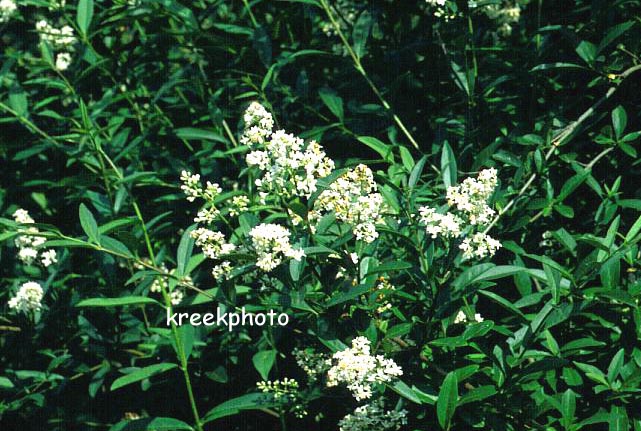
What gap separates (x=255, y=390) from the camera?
2.95 meters

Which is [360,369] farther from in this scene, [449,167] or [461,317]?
[449,167]

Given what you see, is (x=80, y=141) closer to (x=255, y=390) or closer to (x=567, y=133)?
(x=255, y=390)

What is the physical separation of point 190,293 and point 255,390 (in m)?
0.65

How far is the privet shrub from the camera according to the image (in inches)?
90.4

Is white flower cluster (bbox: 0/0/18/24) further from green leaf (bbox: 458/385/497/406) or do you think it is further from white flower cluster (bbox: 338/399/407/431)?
green leaf (bbox: 458/385/497/406)

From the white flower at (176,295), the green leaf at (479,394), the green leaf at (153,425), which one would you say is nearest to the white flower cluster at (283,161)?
the green leaf at (479,394)

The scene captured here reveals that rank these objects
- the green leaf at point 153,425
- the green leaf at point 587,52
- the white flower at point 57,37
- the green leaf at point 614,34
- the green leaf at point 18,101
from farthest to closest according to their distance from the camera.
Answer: the white flower at point 57,37, the green leaf at point 18,101, the green leaf at point 587,52, the green leaf at point 614,34, the green leaf at point 153,425

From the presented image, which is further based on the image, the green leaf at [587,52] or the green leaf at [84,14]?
the green leaf at [84,14]

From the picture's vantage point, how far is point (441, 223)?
223 cm

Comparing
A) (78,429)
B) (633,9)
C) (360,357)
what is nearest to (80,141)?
(78,429)

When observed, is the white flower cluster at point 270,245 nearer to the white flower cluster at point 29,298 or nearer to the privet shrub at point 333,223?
the privet shrub at point 333,223

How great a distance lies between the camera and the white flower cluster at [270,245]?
7.00 feet

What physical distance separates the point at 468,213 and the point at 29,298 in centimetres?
182

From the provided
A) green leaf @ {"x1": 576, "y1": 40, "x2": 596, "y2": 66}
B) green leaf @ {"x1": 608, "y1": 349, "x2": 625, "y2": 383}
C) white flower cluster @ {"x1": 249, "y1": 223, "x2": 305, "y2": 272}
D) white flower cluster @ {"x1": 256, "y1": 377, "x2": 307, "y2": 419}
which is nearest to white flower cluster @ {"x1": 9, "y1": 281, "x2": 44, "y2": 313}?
white flower cluster @ {"x1": 256, "y1": 377, "x2": 307, "y2": 419}
